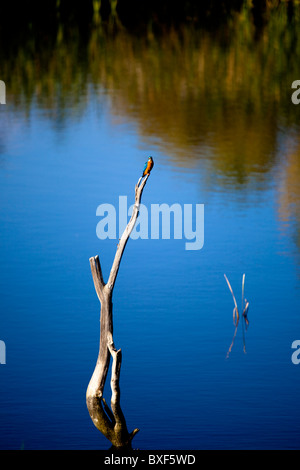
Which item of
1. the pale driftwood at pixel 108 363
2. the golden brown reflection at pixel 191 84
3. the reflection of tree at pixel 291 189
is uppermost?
the golden brown reflection at pixel 191 84

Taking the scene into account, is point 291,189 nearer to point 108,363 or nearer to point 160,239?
point 160,239

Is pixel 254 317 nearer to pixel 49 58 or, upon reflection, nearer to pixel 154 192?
pixel 154 192

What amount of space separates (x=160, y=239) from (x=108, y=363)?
196 inches

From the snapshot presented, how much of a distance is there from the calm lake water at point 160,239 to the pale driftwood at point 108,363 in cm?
50

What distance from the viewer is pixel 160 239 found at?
10961 mm

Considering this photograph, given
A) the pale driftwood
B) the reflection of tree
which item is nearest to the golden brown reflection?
the reflection of tree

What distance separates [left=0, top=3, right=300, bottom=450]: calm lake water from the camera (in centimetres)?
729

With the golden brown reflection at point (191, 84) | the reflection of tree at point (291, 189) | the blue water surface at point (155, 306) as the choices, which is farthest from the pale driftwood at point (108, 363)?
the golden brown reflection at point (191, 84)

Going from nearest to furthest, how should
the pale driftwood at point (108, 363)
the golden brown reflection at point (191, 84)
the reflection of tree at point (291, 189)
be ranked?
the pale driftwood at point (108, 363)
the reflection of tree at point (291, 189)
the golden brown reflection at point (191, 84)

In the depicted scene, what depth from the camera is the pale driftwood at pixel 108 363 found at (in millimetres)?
5773

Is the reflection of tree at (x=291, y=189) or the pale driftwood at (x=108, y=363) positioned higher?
the reflection of tree at (x=291, y=189)

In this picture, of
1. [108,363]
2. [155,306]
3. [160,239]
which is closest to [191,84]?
[160,239]

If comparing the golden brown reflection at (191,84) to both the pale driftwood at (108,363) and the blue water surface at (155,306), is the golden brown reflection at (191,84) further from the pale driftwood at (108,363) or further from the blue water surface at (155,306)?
the pale driftwood at (108,363)
